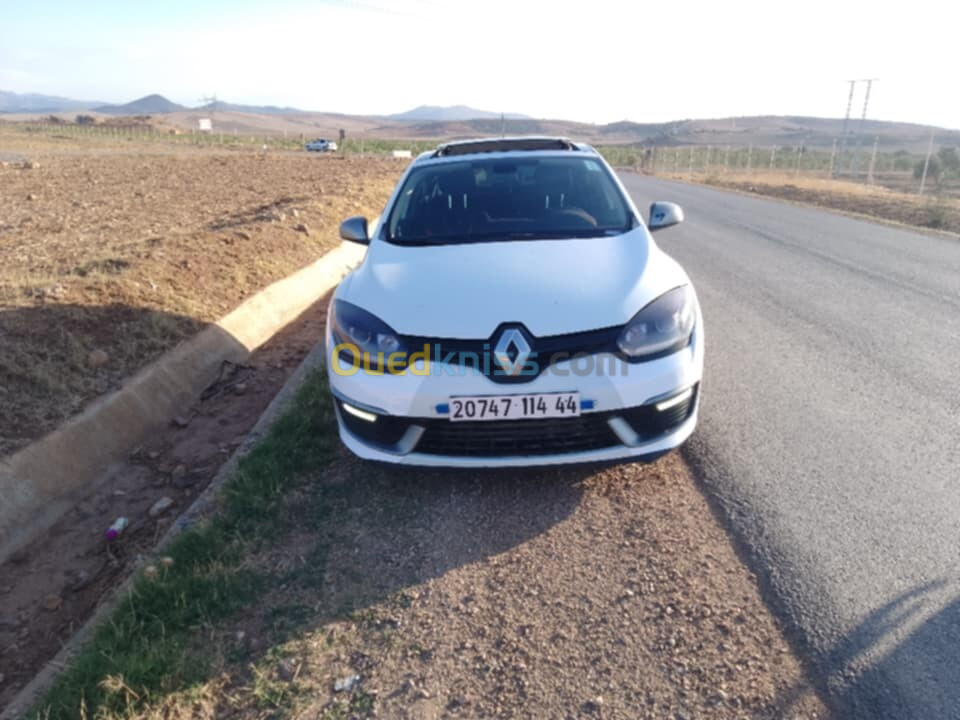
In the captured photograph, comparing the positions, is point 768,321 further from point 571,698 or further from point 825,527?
point 571,698

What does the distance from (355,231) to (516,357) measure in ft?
6.82

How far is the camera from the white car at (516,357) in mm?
3076

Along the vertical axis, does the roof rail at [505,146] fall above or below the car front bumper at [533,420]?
above

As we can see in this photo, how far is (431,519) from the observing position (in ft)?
10.7

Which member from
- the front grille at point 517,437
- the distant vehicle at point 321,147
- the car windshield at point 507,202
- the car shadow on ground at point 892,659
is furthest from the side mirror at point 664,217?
the distant vehicle at point 321,147

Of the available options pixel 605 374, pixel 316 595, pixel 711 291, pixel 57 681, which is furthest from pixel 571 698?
pixel 711 291

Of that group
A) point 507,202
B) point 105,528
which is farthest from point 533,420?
point 105,528

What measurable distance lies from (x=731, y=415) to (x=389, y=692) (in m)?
2.88

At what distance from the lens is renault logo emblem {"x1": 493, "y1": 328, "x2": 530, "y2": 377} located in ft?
10.0

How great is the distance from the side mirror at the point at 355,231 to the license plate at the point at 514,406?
1965mm


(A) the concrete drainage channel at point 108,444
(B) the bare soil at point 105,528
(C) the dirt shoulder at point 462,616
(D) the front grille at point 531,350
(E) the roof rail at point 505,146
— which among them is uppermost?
(E) the roof rail at point 505,146

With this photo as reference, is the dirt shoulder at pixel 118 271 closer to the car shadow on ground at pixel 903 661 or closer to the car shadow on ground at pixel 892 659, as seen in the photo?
the car shadow on ground at pixel 892 659

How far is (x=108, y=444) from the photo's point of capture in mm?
4574

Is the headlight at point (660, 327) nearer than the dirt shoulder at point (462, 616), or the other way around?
the dirt shoulder at point (462, 616)
